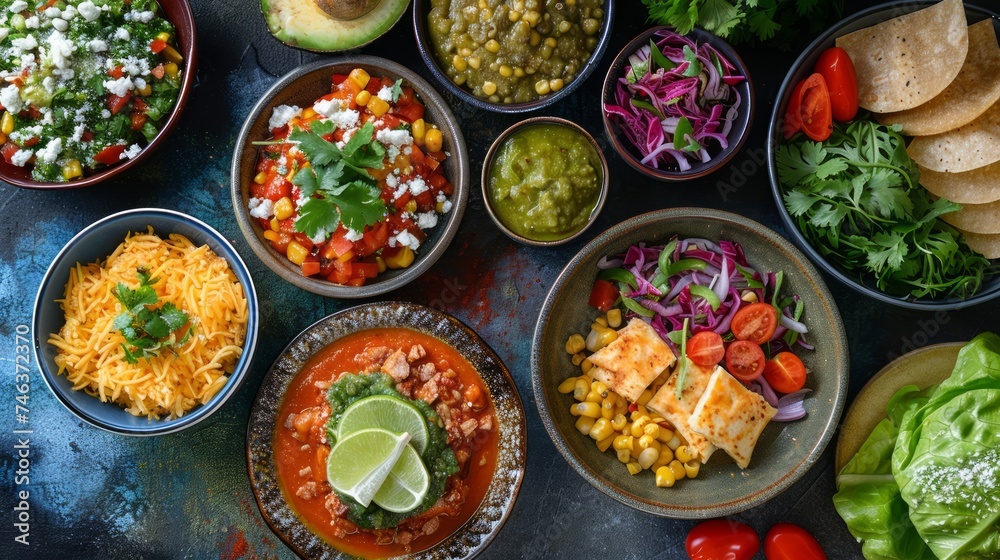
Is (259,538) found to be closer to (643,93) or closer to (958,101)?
(643,93)

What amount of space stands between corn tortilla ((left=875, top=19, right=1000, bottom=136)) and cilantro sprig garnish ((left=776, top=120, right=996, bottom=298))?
0.19 metres

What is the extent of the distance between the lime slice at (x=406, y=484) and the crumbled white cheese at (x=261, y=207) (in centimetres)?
137

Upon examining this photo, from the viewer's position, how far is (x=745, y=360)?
11.8ft

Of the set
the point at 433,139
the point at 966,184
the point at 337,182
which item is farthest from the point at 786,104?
the point at 337,182

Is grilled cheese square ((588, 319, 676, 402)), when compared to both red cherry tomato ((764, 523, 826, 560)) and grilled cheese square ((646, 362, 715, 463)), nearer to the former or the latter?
grilled cheese square ((646, 362, 715, 463))

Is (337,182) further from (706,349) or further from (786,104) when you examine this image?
(786,104)

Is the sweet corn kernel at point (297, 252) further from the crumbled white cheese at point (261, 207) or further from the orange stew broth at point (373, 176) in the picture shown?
the crumbled white cheese at point (261, 207)

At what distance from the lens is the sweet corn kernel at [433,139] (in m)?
3.65

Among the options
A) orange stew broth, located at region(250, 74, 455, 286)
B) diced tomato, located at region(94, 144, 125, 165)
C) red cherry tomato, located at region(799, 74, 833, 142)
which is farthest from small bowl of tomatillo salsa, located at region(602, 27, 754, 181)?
diced tomato, located at region(94, 144, 125, 165)

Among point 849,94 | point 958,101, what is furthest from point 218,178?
point 958,101

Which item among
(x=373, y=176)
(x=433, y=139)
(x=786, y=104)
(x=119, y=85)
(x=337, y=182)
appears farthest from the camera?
(x=433, y=139)

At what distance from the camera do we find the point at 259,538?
12.6 feet

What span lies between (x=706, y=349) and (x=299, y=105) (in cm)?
249

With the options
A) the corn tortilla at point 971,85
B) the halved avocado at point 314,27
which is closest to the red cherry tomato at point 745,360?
the corn tortilla at point 971,85
